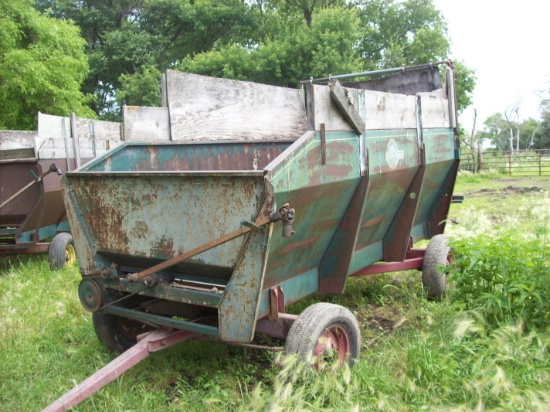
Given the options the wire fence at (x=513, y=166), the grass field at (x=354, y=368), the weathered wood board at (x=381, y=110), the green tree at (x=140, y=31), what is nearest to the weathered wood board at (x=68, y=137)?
the grass field at (x=354, y=368)

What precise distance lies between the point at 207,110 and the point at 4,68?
15503 millimetres

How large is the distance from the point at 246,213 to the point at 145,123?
180 cm

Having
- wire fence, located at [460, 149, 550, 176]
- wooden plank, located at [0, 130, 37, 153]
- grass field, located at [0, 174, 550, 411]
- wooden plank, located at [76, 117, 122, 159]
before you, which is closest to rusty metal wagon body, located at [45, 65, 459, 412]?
grass field, located at [0, 174, 550, 411]

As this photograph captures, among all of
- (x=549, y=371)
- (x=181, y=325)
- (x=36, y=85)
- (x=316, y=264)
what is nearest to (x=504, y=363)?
(x=549, y=371)

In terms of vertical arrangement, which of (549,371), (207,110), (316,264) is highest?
(207,110)

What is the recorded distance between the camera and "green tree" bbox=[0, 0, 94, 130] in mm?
17656

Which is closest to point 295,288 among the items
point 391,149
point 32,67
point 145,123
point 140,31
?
point 391,149

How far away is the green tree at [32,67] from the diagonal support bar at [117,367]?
1611 cm

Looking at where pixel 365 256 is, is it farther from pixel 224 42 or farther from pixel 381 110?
pixel 224 42

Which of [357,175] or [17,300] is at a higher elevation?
[357,175]

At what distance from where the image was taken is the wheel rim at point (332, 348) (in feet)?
11.5

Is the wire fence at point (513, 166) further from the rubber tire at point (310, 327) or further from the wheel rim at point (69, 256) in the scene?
the rubber tire at point (310, 327)

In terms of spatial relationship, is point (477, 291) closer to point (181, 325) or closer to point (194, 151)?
point (181, 325)

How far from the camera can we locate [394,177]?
184 inches
